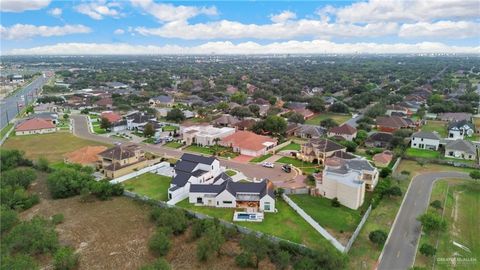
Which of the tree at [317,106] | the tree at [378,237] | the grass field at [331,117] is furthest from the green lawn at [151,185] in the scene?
the tree at [317,106]

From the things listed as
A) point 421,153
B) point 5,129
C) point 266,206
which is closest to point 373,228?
point 266,206

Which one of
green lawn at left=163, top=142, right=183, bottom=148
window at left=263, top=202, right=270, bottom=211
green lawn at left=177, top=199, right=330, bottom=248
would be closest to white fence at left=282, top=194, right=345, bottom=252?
green lawn at left=177, top=199, right=330, bottom=248

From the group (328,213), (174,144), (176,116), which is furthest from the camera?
(176,116)

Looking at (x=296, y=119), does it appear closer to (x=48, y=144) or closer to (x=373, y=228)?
(x=373, y=228)

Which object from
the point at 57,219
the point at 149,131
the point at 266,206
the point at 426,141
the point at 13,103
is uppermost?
the point at 13,103

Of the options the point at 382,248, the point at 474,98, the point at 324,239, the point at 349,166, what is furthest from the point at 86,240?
the point at 474,98

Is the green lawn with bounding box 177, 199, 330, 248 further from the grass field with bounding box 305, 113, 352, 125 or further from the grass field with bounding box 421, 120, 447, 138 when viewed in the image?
the grass field with bounding box 421, 120, 447, 138

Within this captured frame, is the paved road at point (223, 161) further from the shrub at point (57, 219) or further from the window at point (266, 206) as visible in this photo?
the shrub at point (57, 219)
